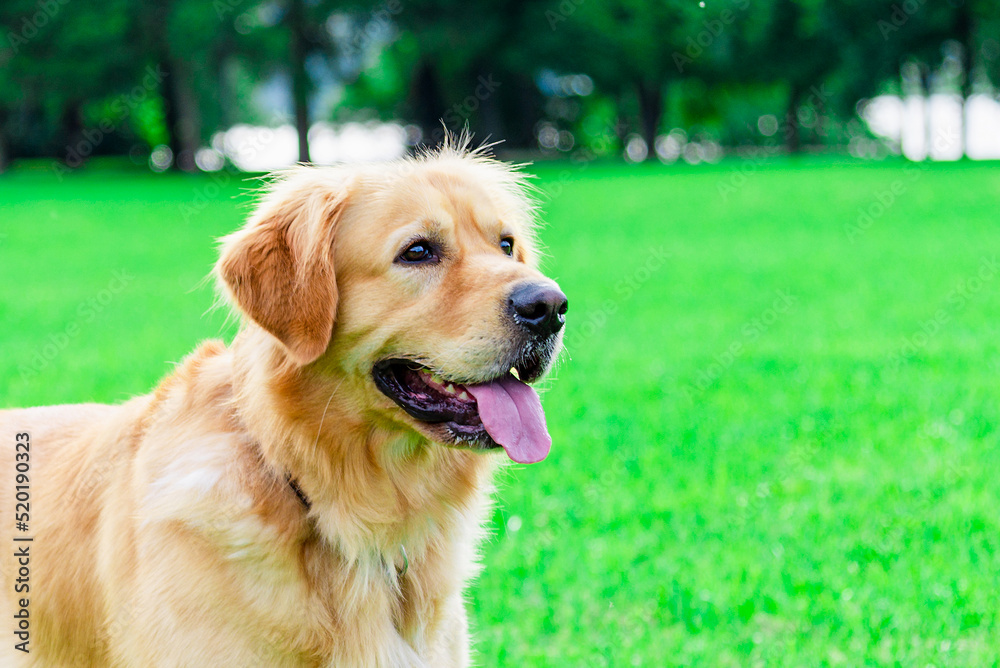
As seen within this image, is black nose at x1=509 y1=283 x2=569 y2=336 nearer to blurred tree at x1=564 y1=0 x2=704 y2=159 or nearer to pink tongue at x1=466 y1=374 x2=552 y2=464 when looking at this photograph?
pink tongue at x1=466 y1=374 x2=552 y2=464

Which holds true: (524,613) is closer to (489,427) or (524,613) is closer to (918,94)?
(489,427)

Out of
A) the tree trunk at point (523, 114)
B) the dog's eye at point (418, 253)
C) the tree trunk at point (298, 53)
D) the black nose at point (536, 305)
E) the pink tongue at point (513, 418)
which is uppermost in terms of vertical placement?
the tree trunk at point (298, 53)

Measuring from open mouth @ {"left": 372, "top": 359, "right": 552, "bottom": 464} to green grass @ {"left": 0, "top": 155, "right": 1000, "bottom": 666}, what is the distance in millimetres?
793

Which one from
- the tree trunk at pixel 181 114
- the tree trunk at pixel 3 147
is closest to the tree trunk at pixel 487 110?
the tree trunk at pixel 181 114

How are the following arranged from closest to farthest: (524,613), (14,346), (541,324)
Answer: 1. (541,324)
2. (524,613)
3. (14,346)

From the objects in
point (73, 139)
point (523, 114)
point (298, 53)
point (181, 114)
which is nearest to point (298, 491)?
point (298, 53)

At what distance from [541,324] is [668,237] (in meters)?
15.4

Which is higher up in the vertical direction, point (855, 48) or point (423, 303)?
point (855, 48)

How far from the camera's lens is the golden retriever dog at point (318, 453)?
114 inches

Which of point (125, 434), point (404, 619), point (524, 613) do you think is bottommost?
point (524, 613)

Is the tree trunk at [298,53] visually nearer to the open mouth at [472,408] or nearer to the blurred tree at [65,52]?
the blurred tree at [65,52]

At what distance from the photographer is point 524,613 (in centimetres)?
435

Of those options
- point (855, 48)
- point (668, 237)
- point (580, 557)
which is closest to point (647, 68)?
point (855, 48)

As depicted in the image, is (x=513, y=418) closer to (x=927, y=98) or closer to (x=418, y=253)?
(x=418, y=253)
